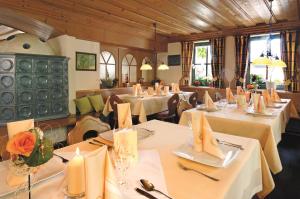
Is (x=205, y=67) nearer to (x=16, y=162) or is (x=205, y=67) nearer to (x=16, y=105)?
(x=16, y=105)

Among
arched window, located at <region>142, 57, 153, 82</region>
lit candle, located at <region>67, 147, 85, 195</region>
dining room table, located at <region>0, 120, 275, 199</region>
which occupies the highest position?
arched window, located at <region>142, 57, 153, 82</region>

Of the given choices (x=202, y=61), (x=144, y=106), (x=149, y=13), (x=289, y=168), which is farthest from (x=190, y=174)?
(x=202, y=61)

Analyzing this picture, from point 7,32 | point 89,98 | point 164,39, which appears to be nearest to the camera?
point 7,32

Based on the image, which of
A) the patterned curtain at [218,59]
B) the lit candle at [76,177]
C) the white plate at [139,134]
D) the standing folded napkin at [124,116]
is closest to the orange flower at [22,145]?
the lit candle at [76,177]

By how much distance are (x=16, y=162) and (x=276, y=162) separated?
204 cm

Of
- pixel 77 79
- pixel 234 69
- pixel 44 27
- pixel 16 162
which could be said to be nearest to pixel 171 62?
pixel 234 69

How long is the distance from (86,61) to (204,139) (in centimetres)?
463

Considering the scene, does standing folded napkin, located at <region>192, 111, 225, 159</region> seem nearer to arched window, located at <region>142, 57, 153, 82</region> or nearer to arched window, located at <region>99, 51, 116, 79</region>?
arched window, located at <region>99, 51, 116, 79</region>

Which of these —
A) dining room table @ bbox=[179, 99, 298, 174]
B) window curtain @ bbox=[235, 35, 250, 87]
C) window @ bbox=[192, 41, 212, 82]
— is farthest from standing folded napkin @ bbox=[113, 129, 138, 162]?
window @ bbox=[192, 41, 212, 82]

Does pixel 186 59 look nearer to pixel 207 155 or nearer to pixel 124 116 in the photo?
pixel 124 116

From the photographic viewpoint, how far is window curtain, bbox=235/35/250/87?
5977mm

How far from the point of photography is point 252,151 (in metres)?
1.34

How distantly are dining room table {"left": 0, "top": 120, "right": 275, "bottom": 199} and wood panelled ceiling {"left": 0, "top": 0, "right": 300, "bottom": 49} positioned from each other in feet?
10.9

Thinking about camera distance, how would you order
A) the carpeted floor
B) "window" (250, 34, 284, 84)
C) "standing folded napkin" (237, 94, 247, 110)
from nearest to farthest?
the carpeted floor
"standing folded napkin" (237, 94, 247, 110)
"window" (250, 34, 284, 84)
